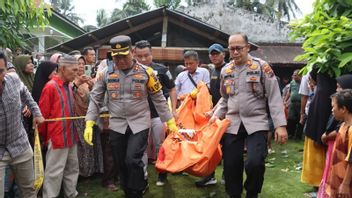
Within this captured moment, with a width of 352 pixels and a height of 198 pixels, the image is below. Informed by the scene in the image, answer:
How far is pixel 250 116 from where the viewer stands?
3.91 m

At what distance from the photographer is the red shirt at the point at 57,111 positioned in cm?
438

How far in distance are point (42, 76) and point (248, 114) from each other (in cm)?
279

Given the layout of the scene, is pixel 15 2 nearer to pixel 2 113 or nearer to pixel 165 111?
pixel 2 113

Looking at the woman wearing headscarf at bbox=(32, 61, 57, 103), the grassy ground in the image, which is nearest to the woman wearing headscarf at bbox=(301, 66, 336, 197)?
the grassy ground

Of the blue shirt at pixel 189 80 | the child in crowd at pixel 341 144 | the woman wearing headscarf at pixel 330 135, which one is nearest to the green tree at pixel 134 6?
the blue shirt at pixel 189 80

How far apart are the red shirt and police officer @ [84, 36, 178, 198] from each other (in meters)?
0.41

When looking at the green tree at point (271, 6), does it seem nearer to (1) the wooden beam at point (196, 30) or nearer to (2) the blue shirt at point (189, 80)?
(1) the wooden beam at point (196, 30)

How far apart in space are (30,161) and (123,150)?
3.30 ft

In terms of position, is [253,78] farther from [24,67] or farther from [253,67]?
[24,67]

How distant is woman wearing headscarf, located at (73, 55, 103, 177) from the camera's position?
4991 mm

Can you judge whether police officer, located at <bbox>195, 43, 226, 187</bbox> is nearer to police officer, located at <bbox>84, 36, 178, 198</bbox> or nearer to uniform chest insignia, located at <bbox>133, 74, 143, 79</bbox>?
police officer, located at <bbox>84, 36, 178, 198</bbox>

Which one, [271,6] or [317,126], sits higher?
[271,6]

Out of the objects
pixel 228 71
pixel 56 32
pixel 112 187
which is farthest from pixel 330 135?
pixel 56 32

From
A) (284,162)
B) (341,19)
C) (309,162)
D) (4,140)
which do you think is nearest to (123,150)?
(4,140)
